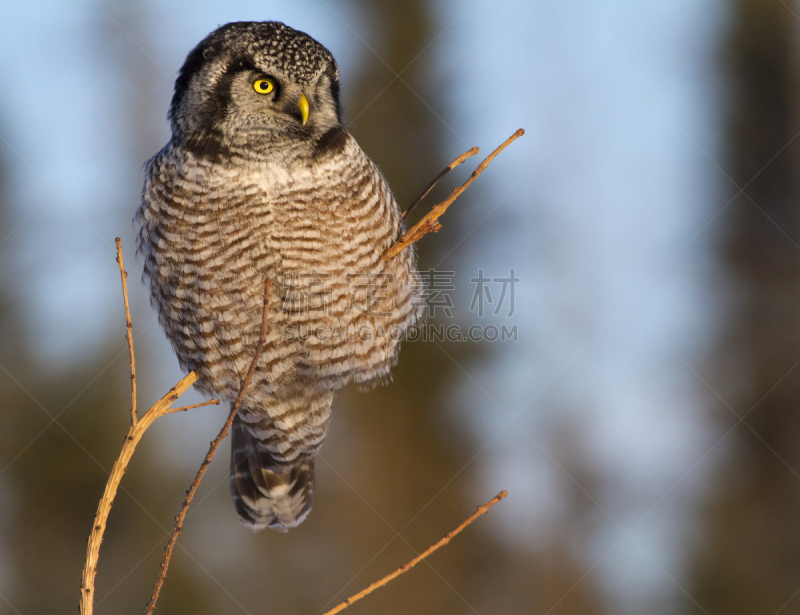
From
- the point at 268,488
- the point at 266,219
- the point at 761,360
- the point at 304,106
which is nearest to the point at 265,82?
the point at 304,106

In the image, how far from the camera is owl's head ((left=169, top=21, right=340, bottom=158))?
270 centimetres

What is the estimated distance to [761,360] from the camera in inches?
380

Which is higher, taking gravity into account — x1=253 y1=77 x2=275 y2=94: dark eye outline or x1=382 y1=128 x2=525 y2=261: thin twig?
x1=382 y1=128 x2=525 y2=261: thin twig

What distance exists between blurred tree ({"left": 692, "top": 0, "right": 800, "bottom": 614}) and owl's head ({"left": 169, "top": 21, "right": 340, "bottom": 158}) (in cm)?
932

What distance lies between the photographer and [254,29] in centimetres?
275

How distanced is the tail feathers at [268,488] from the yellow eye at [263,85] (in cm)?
203

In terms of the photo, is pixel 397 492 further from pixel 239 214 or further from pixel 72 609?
pixel 239 214

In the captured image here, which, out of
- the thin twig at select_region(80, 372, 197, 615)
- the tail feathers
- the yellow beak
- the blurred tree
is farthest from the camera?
the blurred tree

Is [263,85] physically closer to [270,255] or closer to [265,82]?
[265,82]

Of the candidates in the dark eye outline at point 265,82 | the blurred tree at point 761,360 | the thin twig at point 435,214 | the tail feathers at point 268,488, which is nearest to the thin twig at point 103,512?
the thin twig at point 435,214

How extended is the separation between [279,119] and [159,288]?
1.09 metres

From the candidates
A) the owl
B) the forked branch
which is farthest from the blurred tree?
the forked branch

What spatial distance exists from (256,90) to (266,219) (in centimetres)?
59

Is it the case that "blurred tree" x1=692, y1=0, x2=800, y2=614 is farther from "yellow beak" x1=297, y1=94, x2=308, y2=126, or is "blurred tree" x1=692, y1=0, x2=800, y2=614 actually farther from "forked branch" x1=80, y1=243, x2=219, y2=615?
"forked branch" x1=80, y1=243, x2=219, y2=615
